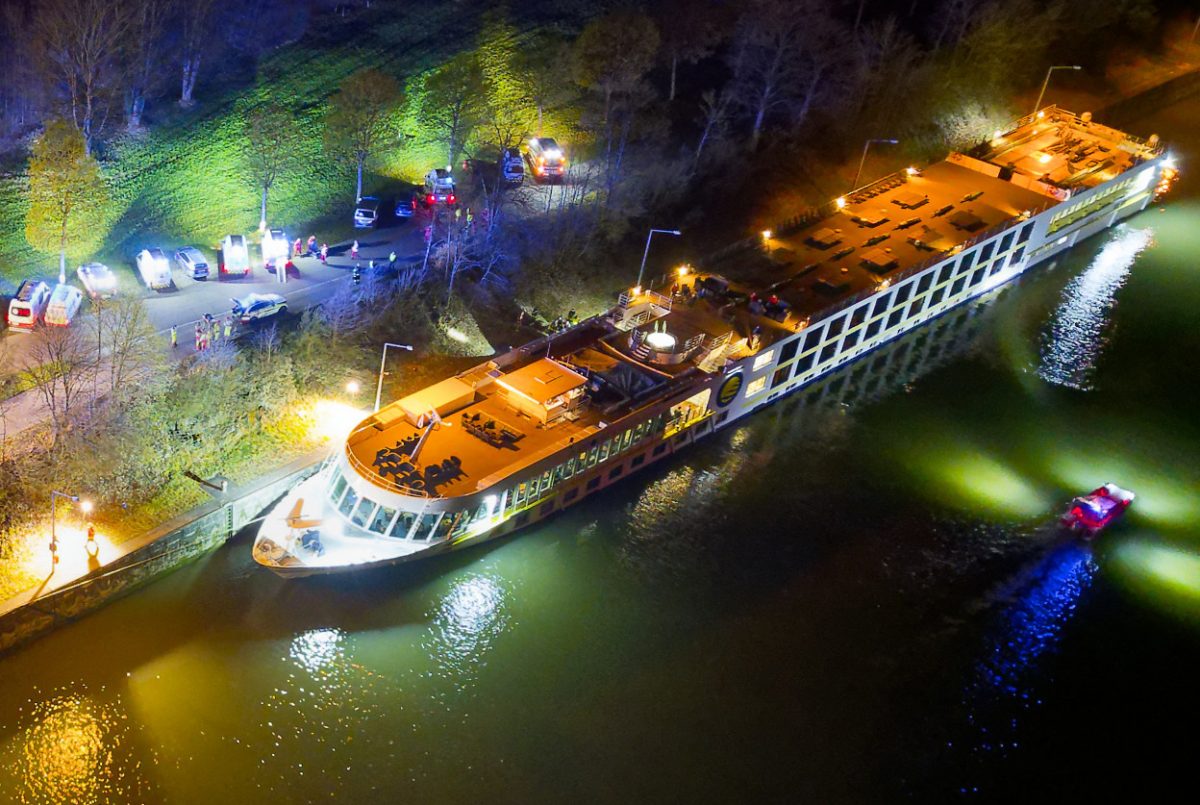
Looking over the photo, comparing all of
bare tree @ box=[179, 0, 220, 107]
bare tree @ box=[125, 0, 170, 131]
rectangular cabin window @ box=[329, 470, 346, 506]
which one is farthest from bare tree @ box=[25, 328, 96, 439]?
bare tree @ box=[179, 0, 220, 107]

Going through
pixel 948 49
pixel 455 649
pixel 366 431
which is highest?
pixel 948 49

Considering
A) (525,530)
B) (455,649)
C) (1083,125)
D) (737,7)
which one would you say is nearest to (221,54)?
(737,7)

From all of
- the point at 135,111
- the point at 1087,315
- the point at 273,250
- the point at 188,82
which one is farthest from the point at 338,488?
the point at 1087,315

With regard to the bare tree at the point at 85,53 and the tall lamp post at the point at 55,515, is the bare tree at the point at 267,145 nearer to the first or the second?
the bare tree at the point at 85,53

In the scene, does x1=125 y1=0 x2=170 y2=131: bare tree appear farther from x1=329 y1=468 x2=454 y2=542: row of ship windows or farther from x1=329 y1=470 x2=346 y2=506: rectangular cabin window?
x1=329 y1=468 x2=454 y2=542: row of ship windows

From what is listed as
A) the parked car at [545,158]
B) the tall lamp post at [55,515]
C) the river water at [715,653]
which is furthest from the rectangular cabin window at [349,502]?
the parked car at [545,158]

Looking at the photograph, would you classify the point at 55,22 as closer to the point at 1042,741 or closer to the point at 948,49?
the point at 1042,741

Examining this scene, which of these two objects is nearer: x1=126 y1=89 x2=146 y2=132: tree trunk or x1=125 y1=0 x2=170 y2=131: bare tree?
x1=125 y1=0 x2=170 y2=131: bare tree

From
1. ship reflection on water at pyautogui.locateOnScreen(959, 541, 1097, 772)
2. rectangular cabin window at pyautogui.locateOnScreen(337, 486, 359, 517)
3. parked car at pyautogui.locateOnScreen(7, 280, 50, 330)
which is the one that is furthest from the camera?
parked car at pyautogui.locateOnScreen(7, 280, 50, 330)
